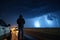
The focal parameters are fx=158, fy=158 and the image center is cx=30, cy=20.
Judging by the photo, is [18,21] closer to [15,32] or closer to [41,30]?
[15,32]

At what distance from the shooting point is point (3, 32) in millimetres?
23797

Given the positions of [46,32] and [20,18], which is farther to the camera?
[46,32]

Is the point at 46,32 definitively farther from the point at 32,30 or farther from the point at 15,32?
the point at 15,32

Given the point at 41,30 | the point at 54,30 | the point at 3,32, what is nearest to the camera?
the point at 3,32

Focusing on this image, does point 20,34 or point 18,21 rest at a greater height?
point 18,21

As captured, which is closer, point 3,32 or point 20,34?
point 20,34

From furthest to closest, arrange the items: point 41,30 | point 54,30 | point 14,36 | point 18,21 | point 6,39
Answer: point 41,30, point 54,30, point 6,39, point 14,36, point 18,21

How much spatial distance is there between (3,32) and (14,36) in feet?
13.9

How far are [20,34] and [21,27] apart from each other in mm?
824

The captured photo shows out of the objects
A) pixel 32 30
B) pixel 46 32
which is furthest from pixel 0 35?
pixel 32 30

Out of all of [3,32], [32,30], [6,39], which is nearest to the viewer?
[6,39]

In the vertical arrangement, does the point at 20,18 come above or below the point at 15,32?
above

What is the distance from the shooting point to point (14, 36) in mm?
20062

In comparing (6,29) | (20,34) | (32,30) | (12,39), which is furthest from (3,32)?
(32,30)
